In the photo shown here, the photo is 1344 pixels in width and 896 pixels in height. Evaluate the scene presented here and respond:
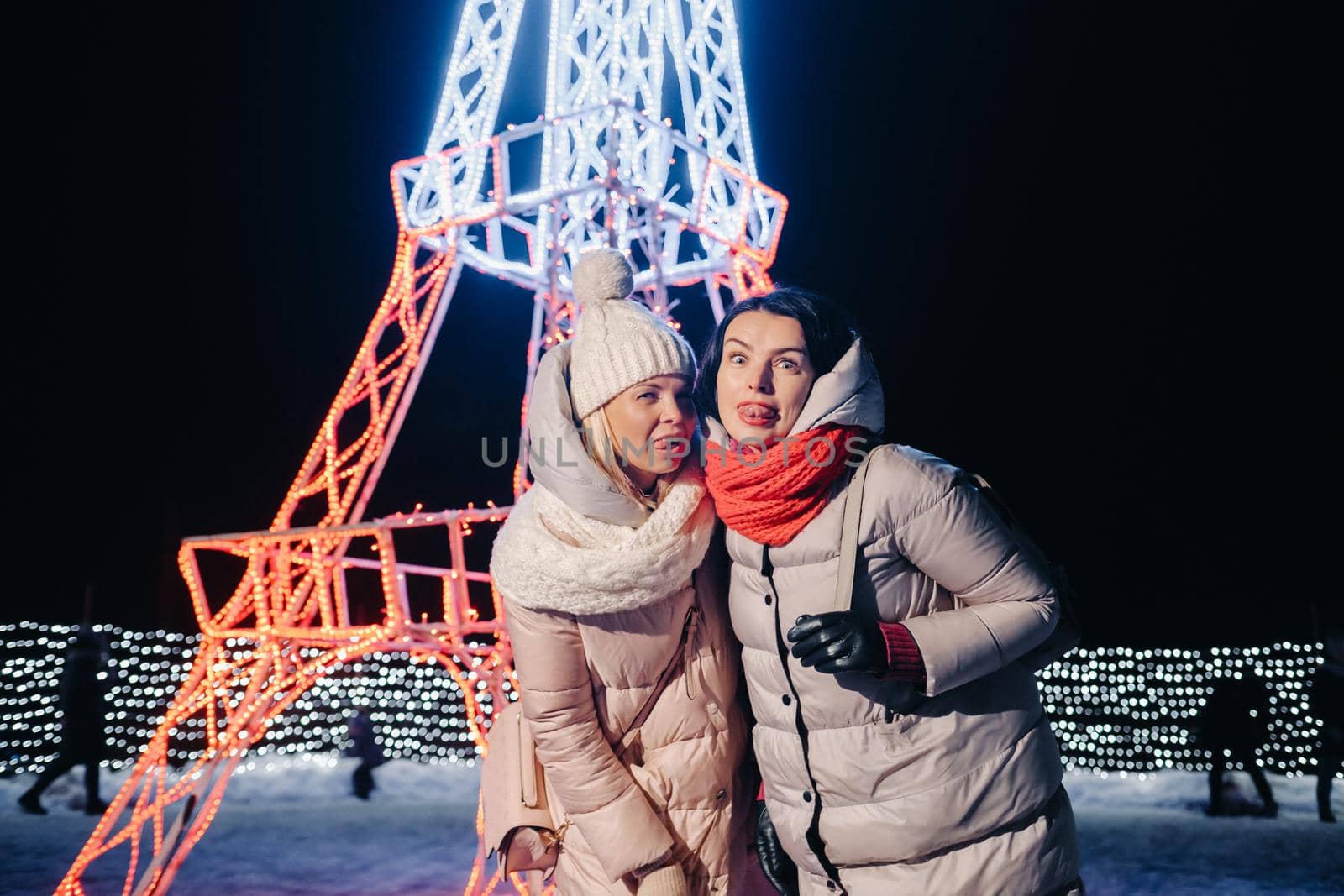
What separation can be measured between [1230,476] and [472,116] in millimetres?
15450

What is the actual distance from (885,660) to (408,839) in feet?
22.5

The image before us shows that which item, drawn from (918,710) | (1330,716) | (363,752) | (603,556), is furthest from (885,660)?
(363,752)

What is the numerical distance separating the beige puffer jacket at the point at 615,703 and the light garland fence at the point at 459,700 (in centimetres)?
1028

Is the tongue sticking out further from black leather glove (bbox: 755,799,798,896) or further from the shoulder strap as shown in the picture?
black leather glove (bbox: 755,799,798,896)

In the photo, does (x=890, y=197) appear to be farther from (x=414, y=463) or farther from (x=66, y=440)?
(x=66, y=440)

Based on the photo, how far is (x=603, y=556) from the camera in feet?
7.87

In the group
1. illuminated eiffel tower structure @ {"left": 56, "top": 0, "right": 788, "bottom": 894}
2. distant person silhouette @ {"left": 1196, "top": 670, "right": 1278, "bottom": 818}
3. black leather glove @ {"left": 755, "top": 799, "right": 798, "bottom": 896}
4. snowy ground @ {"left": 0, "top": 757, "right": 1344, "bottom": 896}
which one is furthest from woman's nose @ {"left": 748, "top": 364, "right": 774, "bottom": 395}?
distant person silhouette @ {"left": 1196, "top": 670, "right": 1278, "bottom": 818}

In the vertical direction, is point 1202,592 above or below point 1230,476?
below

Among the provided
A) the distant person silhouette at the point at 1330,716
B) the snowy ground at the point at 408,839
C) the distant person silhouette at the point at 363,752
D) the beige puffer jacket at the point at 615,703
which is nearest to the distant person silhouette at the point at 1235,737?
the snowy ground at the point at 408,839

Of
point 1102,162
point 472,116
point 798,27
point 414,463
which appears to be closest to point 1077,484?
point 1102,162

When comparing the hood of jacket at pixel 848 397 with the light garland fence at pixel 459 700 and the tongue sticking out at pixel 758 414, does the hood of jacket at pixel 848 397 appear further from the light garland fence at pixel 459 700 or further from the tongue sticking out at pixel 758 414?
the light garland fence at pixel 459 700

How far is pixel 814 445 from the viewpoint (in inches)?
88.4

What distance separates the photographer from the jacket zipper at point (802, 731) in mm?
2234

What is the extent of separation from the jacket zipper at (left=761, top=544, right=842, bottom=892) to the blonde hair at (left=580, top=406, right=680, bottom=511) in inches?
16.6
